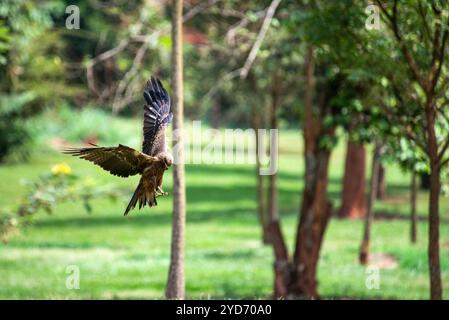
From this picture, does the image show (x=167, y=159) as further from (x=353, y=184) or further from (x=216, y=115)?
(x=216, y=115)

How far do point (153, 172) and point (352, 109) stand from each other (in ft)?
22.2

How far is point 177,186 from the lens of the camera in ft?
32.4

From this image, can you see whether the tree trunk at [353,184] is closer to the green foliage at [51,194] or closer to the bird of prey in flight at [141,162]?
the green foliage at [51,194]

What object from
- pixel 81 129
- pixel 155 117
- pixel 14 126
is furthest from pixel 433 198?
pixel 81 129

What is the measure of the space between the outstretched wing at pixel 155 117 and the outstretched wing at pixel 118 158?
0.51ft

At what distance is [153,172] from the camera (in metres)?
6.62

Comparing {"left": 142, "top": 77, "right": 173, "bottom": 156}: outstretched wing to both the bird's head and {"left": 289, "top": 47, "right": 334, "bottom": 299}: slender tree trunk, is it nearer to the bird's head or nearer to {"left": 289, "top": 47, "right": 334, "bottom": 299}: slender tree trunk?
the bird's head

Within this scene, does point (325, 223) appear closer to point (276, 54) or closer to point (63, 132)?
point (276, 54)

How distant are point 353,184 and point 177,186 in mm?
18688

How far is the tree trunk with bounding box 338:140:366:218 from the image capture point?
27391 mm

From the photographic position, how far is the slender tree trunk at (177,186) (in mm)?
9836

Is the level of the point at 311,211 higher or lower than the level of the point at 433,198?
lower

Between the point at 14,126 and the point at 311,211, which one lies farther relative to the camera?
the point at 14,126

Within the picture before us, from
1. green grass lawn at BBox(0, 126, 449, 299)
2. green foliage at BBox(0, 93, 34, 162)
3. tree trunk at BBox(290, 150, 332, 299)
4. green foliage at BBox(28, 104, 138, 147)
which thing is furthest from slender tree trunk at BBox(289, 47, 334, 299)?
green foliage at BBox(28, 104, 138, 147)
